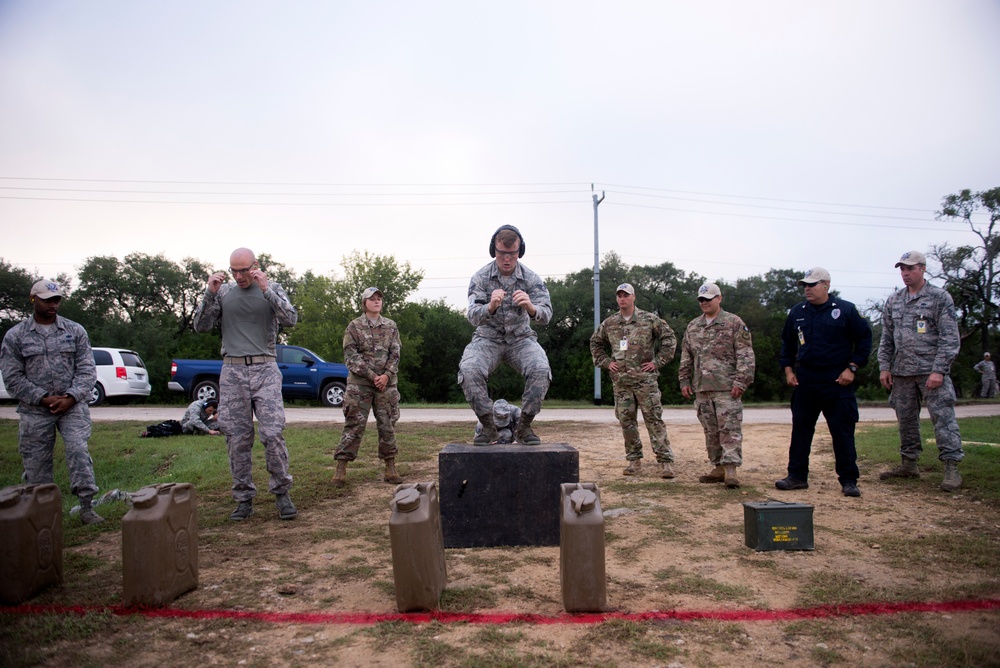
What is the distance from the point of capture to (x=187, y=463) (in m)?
8.51

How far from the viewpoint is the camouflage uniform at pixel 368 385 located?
23.5 feet

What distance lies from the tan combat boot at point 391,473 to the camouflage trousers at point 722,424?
131 inches

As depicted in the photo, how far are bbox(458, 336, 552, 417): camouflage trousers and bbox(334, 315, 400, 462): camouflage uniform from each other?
207cm

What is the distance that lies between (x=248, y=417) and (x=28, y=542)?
199 cm

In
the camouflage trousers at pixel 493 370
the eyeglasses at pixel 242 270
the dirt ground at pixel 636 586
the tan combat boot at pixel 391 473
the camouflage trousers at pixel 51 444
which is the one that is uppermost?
the eyeglasses at pixel 242 270

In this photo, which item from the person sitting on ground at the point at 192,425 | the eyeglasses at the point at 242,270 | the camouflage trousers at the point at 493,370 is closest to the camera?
the camouflage trousers at the point at 493,370

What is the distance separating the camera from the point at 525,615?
344 cm

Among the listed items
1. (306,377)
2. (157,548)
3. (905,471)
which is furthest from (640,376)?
(306,377)

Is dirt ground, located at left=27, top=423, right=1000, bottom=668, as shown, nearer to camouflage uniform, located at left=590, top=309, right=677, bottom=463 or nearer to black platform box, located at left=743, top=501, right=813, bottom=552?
black platform box, located at left=743, top=501, right=813, bottom=552

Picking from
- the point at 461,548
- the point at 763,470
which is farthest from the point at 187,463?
the point at 763,470

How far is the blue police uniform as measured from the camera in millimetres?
6297

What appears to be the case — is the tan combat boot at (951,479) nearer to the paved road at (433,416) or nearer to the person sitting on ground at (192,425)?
the paved road at (433,416)

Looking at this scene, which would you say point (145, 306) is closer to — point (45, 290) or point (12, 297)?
point (12, 297)

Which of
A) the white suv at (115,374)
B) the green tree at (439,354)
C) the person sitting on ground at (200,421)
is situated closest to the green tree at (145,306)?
the green tree at (439,354)
